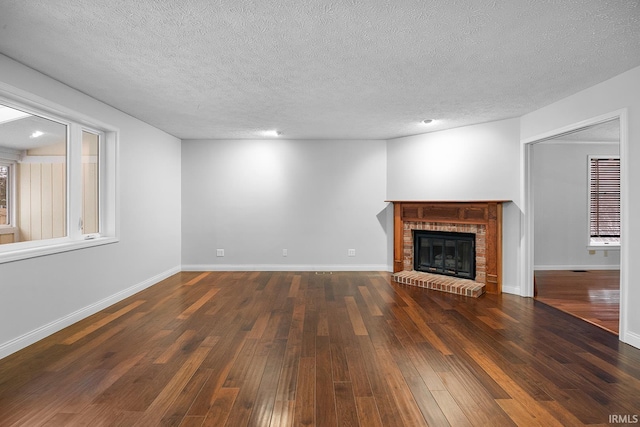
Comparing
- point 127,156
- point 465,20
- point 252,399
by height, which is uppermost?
point 465,20

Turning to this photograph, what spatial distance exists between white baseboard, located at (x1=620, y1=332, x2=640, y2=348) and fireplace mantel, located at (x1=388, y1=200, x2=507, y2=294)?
1.81 m

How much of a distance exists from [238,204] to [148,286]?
6.81ft

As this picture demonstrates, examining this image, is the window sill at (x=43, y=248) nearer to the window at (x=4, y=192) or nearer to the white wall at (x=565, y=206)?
the window at (x=4, y=192)

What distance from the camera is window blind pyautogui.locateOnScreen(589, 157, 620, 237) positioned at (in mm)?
6652

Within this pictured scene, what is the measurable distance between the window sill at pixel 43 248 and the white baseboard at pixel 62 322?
679mm

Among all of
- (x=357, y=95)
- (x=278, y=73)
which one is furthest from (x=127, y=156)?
(x=357, y=95)

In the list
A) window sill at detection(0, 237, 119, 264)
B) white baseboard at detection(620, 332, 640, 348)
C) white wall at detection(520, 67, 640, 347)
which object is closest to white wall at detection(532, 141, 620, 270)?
white wall at detection(520, 67, 640, 347)

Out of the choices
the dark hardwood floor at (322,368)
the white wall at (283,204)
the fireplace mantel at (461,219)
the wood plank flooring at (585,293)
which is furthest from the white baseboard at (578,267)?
the white wall at (283,204)

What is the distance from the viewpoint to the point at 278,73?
323 cm

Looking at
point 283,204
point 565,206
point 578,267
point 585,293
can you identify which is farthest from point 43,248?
point 578,267

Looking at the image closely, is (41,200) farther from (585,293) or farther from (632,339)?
(585,293)

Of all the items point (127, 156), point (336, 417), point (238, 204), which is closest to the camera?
point (336, 417)

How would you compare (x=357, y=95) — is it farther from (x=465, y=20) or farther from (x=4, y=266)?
(x=4, y=266)

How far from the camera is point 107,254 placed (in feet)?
13.8
